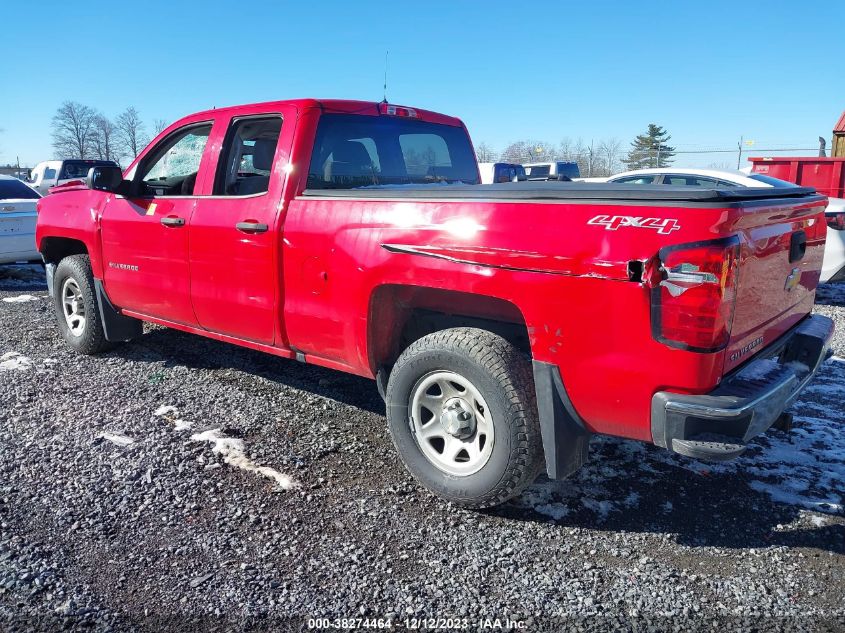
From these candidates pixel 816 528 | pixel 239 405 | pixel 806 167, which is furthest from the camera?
pixel 806 167

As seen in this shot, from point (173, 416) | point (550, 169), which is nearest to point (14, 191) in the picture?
point (173, 416)

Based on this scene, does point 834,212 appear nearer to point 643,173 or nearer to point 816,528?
point 643,173

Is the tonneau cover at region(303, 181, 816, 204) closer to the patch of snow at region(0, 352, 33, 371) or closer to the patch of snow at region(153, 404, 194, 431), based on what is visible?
the patch of snow at region(153, 404, 194, 431)

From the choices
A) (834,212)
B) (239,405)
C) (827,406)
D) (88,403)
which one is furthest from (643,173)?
(88,403)

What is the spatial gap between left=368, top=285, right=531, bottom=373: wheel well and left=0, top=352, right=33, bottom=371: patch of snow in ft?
11.6

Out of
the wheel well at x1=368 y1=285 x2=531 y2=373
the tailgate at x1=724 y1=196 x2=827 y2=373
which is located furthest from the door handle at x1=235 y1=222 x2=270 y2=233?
the tailgate at x1=724 y1=196 x2=827 y2=373

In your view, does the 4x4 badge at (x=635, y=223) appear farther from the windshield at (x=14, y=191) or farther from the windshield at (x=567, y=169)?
the windshield at (x=567, y=169)

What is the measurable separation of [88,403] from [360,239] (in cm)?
256

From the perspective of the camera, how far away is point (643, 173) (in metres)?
9.31

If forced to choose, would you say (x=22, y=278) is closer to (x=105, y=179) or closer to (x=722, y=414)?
(x=105, y=179)

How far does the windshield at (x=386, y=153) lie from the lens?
3982mm

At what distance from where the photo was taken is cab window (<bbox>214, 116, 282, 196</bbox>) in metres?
4.14

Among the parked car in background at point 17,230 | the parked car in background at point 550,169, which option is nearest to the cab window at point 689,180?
the parked car in background at point 17,230

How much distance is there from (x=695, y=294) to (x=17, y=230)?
32.0 feet
